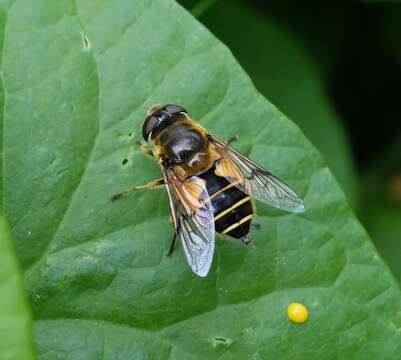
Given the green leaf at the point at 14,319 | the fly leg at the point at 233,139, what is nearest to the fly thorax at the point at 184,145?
the fly leg at the point at 233,139

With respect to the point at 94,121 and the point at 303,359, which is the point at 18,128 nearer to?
the point at 94,121

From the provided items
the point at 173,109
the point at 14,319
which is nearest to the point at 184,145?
the point at 173,109

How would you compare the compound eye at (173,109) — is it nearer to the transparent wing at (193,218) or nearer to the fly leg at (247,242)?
the transparent wing at (193,218)

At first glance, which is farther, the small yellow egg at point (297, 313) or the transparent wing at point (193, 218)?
the small yellow egg at point (297, 313)

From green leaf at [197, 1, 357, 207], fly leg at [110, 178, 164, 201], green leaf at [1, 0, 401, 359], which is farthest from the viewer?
green leaf at [197, 1, 357, 207]

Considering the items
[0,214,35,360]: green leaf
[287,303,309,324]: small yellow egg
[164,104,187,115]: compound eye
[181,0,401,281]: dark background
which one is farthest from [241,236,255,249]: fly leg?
[181,0,401,281]: dark background

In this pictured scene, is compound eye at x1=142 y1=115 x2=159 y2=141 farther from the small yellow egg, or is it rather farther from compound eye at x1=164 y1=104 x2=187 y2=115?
the small yellow egg
